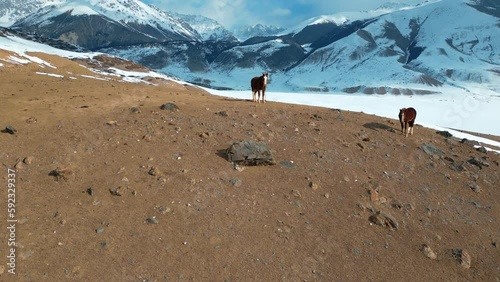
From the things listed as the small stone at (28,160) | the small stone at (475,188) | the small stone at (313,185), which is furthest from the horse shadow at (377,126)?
the small stone at (28,160)

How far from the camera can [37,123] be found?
20.2 m

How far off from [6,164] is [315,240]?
13908 millimetres

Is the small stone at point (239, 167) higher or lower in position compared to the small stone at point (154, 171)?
higher

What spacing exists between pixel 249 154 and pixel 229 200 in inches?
131

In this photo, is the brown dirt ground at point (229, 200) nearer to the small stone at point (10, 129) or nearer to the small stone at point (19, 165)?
the small stone at point (19, 165)

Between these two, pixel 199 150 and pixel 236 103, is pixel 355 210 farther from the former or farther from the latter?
pixel 236 103

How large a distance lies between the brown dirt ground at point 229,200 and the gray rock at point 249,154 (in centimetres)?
44

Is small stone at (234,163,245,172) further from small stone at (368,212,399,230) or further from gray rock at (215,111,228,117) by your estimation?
Answer: small stone at (368,212,399,230)

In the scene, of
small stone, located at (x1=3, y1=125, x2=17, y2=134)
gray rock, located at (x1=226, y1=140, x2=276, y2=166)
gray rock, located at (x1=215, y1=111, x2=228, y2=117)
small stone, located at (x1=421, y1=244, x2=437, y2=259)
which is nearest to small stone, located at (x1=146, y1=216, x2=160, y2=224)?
gray rock, located at (x1=226, y1=140, x2=276, y2=166)

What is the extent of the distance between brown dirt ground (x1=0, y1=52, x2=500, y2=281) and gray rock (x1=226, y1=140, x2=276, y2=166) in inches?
17.3

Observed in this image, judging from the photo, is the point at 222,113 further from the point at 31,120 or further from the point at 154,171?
the point at 31,120

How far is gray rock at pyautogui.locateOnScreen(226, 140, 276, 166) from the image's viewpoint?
18.5 m

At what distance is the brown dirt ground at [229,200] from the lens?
1305 cm

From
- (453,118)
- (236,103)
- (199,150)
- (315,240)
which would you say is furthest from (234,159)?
(453,118)
